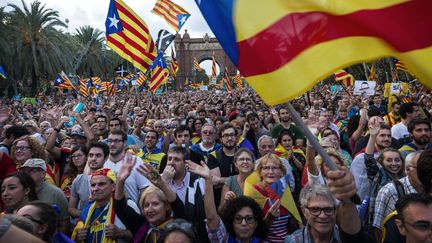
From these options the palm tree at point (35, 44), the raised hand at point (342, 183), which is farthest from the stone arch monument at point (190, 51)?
the raised hand at point (342, 183)

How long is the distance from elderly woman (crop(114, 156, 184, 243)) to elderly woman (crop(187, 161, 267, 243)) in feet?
0.98

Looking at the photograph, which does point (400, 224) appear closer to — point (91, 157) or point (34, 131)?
point (91, 157)

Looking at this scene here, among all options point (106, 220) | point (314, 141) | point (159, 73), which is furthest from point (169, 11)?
point (314, 141)

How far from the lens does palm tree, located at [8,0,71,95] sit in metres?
30.2

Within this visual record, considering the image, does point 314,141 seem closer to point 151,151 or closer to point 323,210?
point 323,210

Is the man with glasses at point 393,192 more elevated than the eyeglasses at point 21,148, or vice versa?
the eyeglasses at point 21,148

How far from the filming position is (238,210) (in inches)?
136

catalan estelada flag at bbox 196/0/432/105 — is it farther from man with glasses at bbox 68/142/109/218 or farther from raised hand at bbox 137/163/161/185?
man with glasses at bbox 68/142/109/218

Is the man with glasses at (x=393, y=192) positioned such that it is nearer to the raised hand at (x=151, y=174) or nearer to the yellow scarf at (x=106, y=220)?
the raised hand at (x=151, y=174)

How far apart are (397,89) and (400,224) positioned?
40.2 feet

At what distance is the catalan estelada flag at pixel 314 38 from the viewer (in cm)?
216

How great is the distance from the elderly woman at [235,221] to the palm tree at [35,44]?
97.2ft

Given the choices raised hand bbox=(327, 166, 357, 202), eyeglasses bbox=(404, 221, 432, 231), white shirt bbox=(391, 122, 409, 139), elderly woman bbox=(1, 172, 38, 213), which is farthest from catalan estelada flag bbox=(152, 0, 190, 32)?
raised hand bbox=(327, 166, 357, 202)

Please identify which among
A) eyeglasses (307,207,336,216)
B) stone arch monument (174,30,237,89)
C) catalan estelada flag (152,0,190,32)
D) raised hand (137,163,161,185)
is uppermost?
stone arch monument (174,30,237,89)
